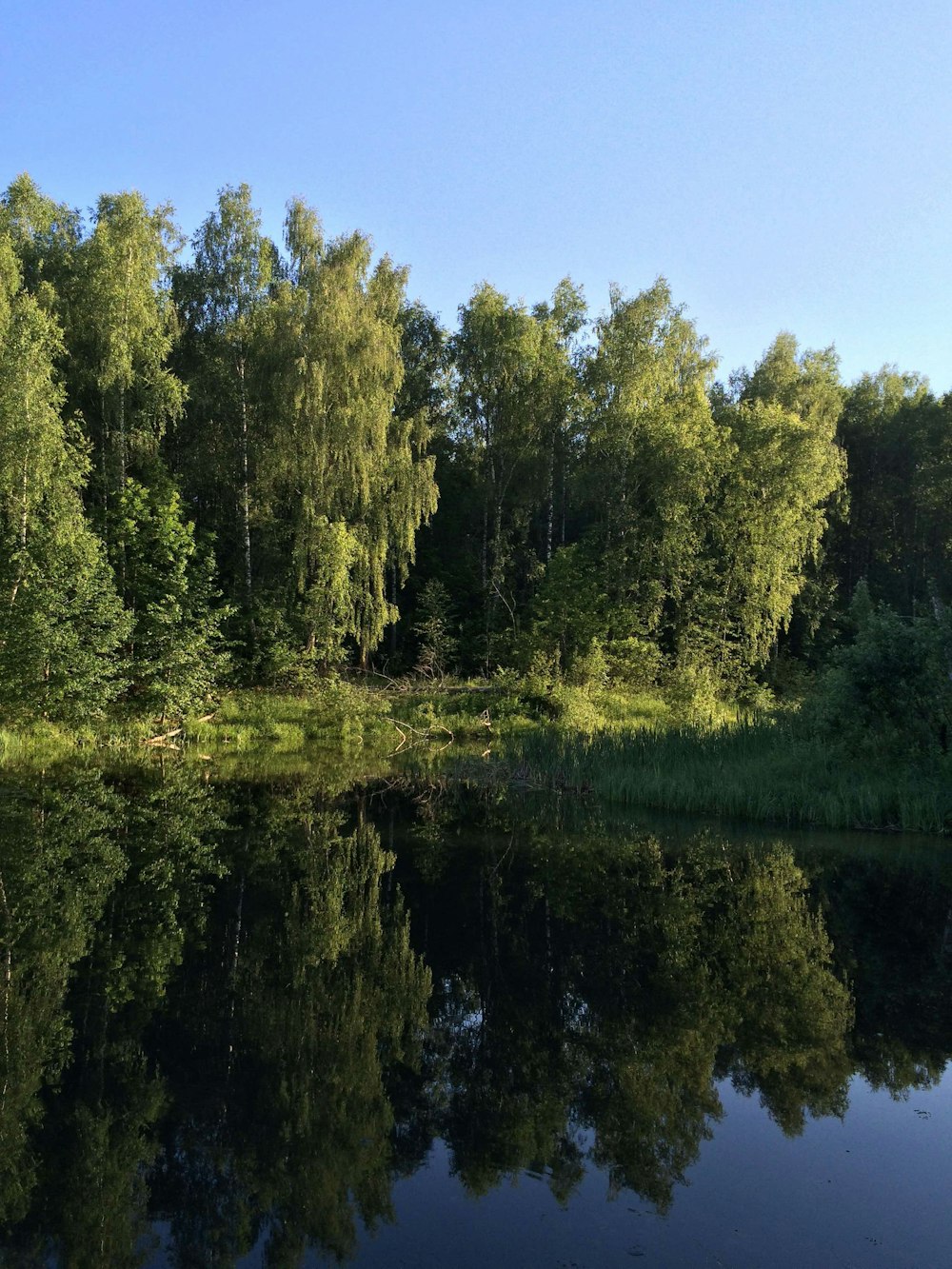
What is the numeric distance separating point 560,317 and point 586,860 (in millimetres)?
25813

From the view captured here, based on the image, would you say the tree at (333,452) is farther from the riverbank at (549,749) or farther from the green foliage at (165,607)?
the green foliage at (165,607)

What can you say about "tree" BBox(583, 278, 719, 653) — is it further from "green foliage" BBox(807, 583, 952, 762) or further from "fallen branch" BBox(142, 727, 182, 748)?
"green foliage" BBox(807, 583, 952, 762)

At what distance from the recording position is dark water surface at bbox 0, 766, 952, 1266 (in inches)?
164

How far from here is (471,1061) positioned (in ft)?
19.1

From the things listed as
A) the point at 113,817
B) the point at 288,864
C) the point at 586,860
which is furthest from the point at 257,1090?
the point at 113,817

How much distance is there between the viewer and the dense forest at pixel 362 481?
21.3 metres

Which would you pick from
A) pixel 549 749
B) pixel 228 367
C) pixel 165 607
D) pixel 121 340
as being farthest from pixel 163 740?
pixel 228 367

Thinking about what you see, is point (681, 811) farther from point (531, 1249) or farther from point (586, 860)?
point (531, 1249)

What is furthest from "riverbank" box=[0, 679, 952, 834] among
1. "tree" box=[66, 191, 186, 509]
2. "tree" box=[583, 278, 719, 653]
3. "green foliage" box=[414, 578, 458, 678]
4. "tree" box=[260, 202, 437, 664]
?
"tree" box=[66, 191, 186, 509]

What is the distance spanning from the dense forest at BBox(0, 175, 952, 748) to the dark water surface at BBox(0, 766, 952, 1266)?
11.2 m

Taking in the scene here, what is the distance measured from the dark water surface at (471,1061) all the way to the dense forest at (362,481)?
1122 centimetres

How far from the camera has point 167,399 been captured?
80.8 feet

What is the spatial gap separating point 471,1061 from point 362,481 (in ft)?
70.6

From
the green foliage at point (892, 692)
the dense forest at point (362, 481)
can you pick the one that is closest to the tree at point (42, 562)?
the dense forest at point (362, 481)
